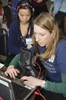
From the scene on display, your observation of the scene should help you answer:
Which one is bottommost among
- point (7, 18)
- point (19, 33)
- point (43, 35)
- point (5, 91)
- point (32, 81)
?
point (7, 18)

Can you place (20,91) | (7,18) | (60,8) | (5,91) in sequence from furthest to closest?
(7,18)
(60,8)
(20,91)
(5,91)

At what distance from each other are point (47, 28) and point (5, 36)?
2.70 ft

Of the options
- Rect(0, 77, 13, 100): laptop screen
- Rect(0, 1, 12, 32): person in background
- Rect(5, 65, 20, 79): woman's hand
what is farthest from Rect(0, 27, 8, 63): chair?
Rect(0, 77, 13, 100): laptop screen

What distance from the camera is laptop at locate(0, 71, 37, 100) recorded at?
106cm

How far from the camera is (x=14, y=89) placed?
1.36 metres

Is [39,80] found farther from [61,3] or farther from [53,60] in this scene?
[61,3]

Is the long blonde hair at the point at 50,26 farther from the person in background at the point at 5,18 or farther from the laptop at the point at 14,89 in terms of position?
the person in background at the point at 5,18

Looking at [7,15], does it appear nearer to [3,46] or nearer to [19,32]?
[19,32]

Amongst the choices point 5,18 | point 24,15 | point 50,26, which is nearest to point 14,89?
point 50,26

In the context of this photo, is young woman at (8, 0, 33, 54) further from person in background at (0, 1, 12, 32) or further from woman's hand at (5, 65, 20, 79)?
woman's hand at (5, 65, 20, 79)

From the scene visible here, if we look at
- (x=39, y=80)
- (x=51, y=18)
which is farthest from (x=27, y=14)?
(x=39, y=80)

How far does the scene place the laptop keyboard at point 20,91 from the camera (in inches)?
51.3

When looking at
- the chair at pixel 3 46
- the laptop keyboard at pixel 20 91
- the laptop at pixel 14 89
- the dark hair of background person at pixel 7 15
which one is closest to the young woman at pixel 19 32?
the chair at pixel 3 46

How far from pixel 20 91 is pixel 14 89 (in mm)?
40
